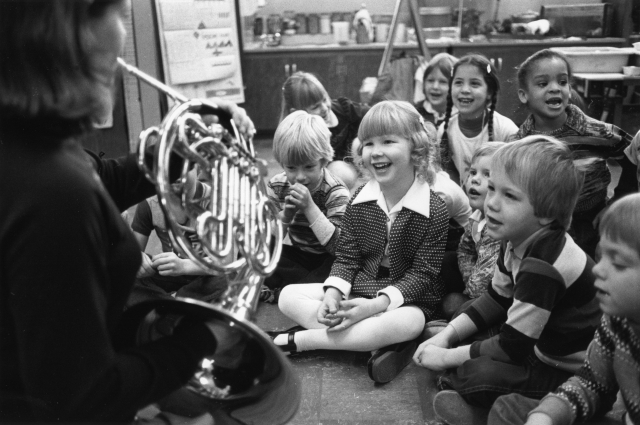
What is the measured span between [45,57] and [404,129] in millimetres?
1666

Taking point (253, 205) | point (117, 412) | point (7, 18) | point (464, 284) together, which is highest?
point (7, 18)

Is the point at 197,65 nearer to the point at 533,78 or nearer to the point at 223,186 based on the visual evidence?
the point at 533,78

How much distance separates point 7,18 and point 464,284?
1949 millimetres

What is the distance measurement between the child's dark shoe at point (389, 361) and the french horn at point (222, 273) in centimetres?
100

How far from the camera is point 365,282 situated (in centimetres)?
237

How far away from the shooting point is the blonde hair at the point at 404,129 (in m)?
2.36

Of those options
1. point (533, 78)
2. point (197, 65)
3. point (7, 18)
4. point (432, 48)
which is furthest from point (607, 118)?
point (7, 18)

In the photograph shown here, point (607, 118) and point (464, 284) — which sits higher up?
point (607, 118)

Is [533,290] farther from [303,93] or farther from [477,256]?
[303,93]

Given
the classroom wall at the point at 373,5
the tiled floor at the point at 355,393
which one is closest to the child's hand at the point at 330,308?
the tiled floor at the point at 355,393

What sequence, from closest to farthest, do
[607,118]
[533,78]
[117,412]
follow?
[117,412]
[533,78]
[607,118]

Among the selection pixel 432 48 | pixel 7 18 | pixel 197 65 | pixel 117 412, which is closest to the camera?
pixel 7 18

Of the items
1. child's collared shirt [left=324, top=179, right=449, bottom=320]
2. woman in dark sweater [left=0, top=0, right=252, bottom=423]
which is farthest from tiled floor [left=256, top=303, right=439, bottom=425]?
woman in dark sweater [left=0, top=0, right=252, bottom=423]

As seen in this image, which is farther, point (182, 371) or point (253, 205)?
point (253, 205)
